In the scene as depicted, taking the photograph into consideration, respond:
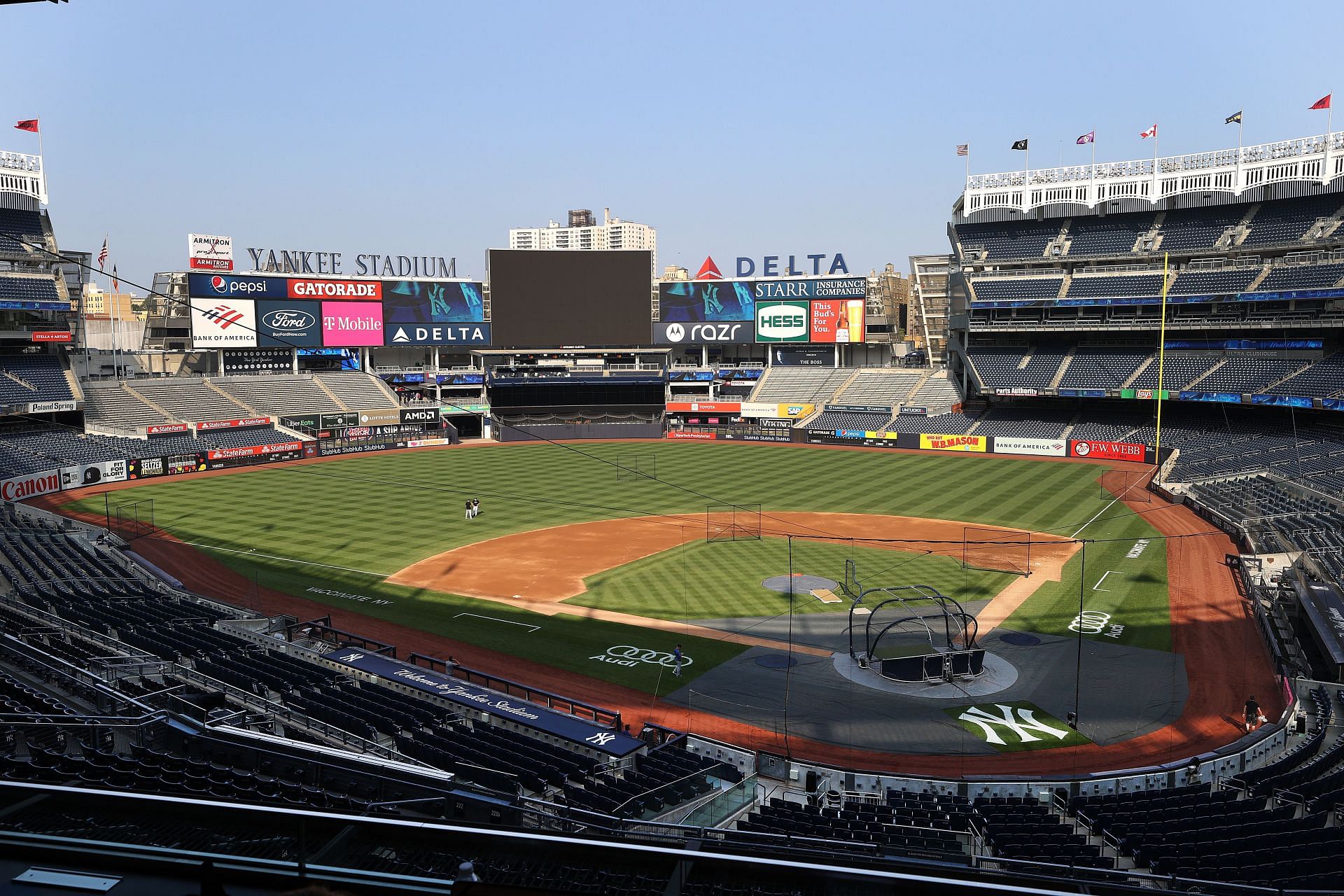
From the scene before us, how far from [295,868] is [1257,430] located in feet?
223

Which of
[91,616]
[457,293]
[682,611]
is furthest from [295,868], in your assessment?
[457,293]

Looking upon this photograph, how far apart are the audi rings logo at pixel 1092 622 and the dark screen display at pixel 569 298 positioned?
203 feet

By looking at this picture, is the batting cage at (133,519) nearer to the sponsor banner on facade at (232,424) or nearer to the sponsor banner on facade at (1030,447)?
the sponsor banner on facade at (232,424)

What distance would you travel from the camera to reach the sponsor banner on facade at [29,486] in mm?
47947

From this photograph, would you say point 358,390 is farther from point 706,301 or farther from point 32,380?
point 706,301

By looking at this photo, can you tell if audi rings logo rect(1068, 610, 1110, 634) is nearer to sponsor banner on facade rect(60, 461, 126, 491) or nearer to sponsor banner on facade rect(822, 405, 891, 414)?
sponsor banner on facade rect(822, 405, 891, 414)

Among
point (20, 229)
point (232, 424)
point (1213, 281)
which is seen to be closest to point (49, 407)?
point (232, 424)

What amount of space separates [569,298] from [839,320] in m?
25.9

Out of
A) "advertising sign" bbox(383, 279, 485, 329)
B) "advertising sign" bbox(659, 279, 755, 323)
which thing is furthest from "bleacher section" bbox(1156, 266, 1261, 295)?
"advertising sign" bbox(383, 279, 485, 329)

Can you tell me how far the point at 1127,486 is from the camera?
53906 millimetres

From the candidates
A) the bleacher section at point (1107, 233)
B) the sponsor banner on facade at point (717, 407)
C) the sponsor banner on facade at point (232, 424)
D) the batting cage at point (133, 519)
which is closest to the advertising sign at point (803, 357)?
the sponsor banner on facade at point (717, 407)

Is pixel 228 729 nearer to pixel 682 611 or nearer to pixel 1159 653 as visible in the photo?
pixel 682 611

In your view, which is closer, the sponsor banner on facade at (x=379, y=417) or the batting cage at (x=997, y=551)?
the batting cage at (x=997, y=551)

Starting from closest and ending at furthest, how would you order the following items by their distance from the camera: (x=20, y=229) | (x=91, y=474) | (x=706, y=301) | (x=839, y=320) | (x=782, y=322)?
1. (x=91, y=474)
2. (x=20, y=229)
3. (x=839, y=320)
4. (x=782, y=322)
5. (x=706, y=301)
